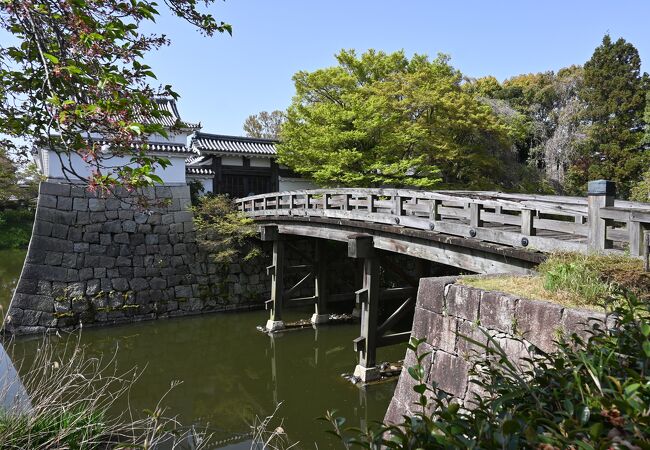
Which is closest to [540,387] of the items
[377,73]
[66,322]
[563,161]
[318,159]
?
[66,322]

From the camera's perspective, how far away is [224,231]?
537 inches

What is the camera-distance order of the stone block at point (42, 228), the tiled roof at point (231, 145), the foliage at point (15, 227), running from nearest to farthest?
the stone block at point (42, 228), the tiled roof at point (231, 145), the foliage at point (15, 227)

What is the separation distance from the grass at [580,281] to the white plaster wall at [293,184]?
15.9 meters

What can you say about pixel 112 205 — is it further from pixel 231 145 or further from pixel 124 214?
pixel 231 145

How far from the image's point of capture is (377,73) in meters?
17.1

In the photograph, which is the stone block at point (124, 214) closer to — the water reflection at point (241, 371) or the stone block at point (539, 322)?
the water reflection at point (241, 371)

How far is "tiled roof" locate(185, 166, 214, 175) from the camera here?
17.7 metres

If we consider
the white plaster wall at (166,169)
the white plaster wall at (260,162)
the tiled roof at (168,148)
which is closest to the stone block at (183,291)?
the white plaster wall at (166,169)

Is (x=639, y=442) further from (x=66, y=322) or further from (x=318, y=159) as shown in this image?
(x=318, y=159)

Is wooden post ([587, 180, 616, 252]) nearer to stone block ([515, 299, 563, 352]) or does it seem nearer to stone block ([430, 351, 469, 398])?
stone block ([515, 299, 563, 352])

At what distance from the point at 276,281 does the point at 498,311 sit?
8.34m

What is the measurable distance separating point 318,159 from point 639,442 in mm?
15385

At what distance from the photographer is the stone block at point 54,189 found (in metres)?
13.0

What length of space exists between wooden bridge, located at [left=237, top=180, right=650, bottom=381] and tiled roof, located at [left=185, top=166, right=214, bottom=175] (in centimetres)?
713
